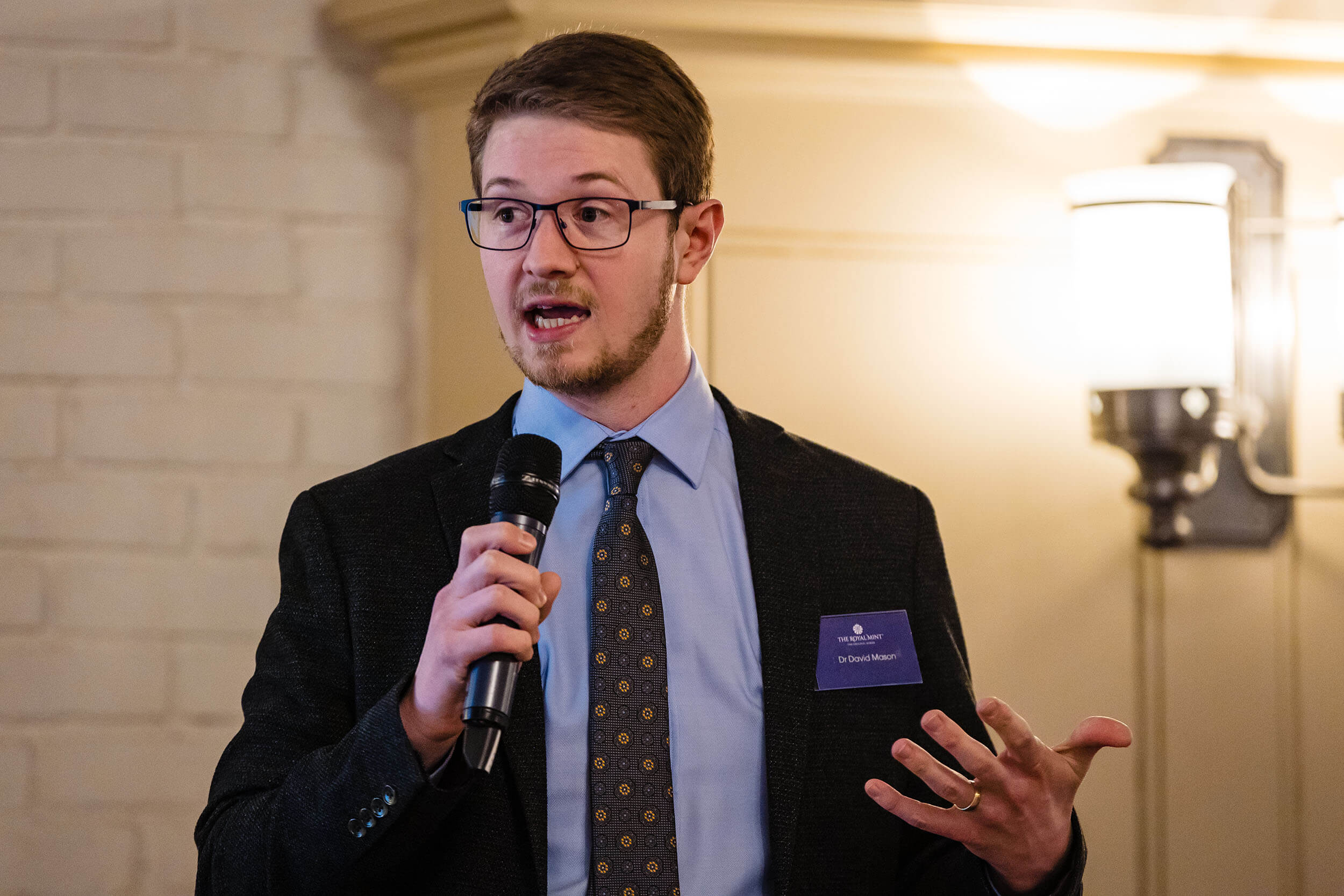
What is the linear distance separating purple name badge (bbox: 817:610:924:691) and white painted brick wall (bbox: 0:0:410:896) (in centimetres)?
82

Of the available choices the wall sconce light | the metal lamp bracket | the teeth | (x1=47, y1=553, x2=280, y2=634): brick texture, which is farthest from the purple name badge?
(x1=47, y1=553, x2=280, y2=634): brick texture

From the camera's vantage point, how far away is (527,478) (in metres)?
1.01

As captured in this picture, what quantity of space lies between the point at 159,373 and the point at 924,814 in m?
1.31

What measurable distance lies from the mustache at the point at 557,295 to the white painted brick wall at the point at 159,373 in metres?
0.64

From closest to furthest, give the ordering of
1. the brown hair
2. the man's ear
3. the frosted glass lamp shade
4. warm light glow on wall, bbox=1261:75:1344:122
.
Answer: the brown hair
the man's ear
the frosted glass lamp shade
warm light glow on wall, bbox=1261:75:1344:122

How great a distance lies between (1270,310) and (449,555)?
1.36 metres

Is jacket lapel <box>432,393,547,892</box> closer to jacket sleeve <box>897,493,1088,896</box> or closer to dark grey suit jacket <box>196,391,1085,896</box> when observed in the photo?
dark grey suit jacket <box>196,391,1085,896</box>

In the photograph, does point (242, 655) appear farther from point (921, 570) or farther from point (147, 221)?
point (921, 570)

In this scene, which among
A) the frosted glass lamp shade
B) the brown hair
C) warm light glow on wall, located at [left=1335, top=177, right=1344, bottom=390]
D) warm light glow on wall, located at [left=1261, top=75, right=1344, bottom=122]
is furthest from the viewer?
warm light glow on wall, located at [left=1261, top=75, right=1344, bottom=122]

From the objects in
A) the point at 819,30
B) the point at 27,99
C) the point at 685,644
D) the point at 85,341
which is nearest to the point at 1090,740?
the point at 685,644

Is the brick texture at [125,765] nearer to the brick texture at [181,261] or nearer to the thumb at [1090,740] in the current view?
the brick texture at [181,261]

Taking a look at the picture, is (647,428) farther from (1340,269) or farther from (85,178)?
(1340,269)

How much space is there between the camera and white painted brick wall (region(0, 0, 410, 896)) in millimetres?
1792

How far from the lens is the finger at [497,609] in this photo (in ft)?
2.98
